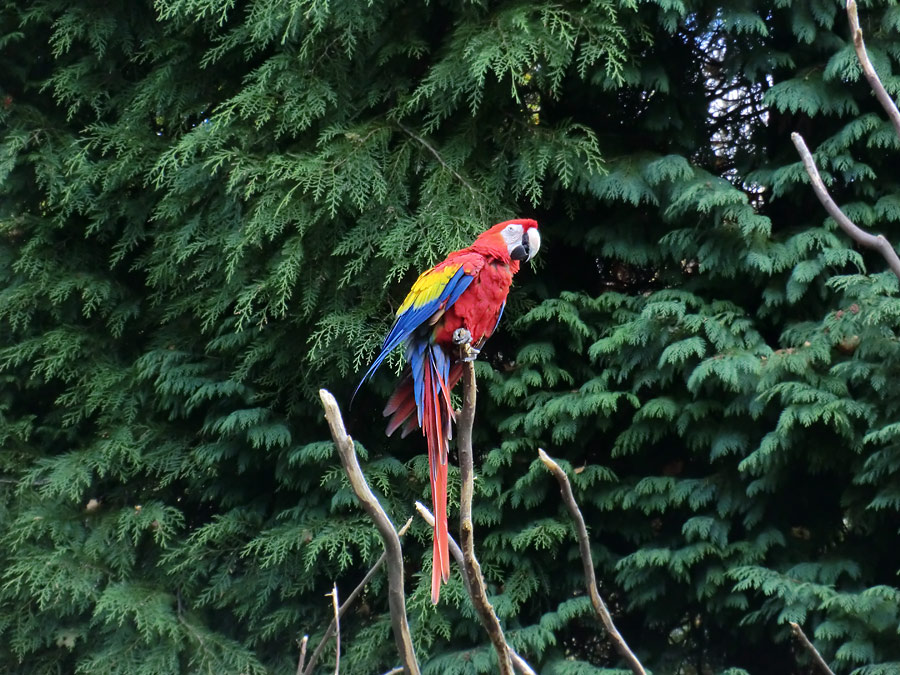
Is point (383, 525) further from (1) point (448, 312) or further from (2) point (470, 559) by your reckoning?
(1) point (448, 312)

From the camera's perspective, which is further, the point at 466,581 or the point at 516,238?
the point at 516,238

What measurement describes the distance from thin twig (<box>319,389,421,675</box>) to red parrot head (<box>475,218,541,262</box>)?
1.20 m

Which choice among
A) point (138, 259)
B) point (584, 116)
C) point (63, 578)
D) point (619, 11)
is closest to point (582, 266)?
point (584, 116)

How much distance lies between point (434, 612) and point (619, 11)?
2.24 m

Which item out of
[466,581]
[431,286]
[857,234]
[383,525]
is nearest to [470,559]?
[466,581]

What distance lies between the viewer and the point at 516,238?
2.60 metres

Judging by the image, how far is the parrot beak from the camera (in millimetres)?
2596

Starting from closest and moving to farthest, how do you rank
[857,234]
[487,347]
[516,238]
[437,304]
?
[857,234]
[437,304]
[516,238]
[487,347]

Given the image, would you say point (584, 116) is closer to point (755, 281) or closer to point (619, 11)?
point (619, 11)

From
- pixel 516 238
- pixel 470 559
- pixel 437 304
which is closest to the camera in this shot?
pixel 470 559

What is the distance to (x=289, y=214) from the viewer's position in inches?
134

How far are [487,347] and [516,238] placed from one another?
4.03 feet

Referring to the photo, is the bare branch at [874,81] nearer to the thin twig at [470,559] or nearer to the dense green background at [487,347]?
the thin twig at [470,559]

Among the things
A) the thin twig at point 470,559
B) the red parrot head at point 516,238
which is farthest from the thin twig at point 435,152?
the thin twig at point 470,559
